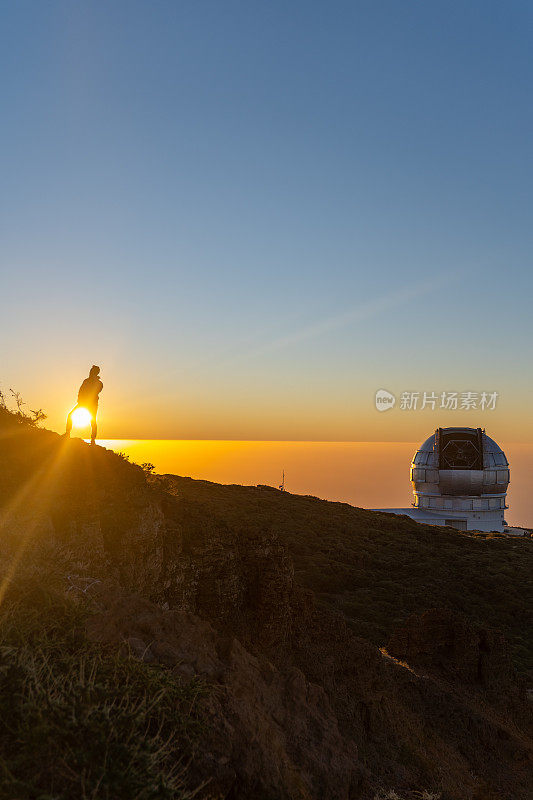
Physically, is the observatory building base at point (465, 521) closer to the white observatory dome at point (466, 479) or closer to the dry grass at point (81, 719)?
the white observatory dome at point (466, 479)

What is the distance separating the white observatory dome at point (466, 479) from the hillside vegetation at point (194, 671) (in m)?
35.2

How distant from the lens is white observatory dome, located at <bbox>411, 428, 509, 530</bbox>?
45.9 m

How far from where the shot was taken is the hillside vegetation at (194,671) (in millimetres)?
3188

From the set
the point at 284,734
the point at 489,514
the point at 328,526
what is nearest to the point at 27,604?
the point at 284,734

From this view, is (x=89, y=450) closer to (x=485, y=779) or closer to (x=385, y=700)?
(x=385, y=700)

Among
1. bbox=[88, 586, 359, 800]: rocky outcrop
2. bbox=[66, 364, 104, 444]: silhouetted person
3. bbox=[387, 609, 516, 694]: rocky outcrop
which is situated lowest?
bbox=[387, 609, 516, 694]: rocky outcrop

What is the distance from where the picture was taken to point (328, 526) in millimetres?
25844

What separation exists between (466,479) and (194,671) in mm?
44993

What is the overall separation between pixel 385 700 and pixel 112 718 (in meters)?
4.52

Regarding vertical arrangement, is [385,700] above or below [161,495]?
below

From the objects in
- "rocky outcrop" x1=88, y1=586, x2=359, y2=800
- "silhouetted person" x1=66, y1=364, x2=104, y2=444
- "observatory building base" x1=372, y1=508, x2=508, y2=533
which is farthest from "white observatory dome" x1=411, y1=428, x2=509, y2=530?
"rocky outcrop" x1=88, y1=586, x2=359, y2=800

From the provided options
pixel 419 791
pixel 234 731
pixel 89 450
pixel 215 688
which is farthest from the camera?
pixel 89 450

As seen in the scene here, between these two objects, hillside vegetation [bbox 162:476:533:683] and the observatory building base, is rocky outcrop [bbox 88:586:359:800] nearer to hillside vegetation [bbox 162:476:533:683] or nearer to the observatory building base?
hillside vegetation [bbox 162:476:533:683]

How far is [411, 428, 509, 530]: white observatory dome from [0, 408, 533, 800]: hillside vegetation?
3521cm
